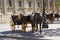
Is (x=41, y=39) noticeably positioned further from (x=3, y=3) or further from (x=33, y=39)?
(x=3, y=3)

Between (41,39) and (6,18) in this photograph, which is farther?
(6,18)

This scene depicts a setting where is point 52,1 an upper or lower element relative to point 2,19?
upper

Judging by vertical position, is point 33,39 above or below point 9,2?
below

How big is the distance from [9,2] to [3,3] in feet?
4.96

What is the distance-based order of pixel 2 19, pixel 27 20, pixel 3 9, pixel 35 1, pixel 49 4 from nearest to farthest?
1. pixel 27 20
2. pixel 2 19
3. pixel 3 9
4. pixel 35 1
5. pixel 49 4

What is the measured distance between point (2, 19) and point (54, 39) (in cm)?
2640

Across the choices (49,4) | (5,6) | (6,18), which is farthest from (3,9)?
(49,4)

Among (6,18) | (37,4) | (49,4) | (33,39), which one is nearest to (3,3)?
(6,18)

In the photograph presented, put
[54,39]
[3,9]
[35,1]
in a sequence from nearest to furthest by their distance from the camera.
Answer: [54,39]
[3,9]
[35,1]

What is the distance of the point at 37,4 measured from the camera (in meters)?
50.1

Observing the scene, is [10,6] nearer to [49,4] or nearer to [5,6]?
[5,6]

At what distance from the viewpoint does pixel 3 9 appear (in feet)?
148

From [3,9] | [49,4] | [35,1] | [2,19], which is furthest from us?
[49,4]

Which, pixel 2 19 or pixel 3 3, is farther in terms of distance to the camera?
pixel 3 3
